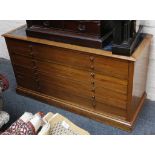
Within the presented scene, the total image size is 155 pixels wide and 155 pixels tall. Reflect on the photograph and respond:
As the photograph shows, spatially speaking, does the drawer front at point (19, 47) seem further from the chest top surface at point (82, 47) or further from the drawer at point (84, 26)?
the drawer at point (84, 26)

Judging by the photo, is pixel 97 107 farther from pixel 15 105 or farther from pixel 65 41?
pixel 15 105

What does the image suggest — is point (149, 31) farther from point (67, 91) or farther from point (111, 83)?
point (67, 91)

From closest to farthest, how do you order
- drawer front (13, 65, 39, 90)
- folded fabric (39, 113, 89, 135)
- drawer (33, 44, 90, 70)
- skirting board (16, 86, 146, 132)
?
folded fabric (39, 113, 89, 135)
drawer (33, 44, 90, 70)
skirting board (16, 86, 146, 132)
drawer front (13, 65, 39, 90)

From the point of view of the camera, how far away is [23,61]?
7.48 ft

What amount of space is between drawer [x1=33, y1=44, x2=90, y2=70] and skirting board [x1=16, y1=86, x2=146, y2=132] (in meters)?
0.41

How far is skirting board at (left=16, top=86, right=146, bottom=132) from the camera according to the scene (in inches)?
79.4

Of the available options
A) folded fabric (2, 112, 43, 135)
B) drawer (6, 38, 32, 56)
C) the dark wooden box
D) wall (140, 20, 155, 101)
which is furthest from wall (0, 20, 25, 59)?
folded fabric (2, 112, 43, 135)

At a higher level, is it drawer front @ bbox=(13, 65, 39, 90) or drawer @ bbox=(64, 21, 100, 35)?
drawer @ bbox=(64, 21, 100, 35)

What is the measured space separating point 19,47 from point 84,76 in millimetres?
652

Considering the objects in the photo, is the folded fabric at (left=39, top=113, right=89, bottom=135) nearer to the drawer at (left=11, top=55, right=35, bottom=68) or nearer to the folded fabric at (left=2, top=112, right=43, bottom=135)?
the folded fabric at (left=2, top=112, right=43, bottom=135)

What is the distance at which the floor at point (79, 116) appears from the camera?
6.67 ft

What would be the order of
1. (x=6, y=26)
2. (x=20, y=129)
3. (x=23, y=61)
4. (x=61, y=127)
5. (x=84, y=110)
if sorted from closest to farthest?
(x=20, y=129) → (x=61, y=127) → (x=84, y=110) → (x=23, y=61) → (x=6, y=26)

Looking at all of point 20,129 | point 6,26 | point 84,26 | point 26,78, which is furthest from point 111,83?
point 6,26

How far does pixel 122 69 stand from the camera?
176 cm
